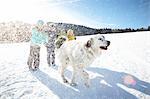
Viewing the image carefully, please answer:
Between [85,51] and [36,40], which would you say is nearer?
[85,51]

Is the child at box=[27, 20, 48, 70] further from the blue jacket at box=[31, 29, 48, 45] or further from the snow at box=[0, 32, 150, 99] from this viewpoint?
the snow at box=[0, 32, 150, 99]

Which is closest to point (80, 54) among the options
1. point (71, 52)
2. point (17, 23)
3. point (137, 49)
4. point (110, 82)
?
point (71, 52)

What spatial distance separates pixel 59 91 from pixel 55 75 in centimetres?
209

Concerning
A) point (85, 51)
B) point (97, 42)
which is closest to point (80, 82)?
point (85, 51)

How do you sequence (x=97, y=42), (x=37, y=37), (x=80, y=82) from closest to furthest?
(x=97, y=42)
(x=80, y=82)
(x=37, y=37)

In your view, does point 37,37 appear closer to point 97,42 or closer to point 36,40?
point 36,40

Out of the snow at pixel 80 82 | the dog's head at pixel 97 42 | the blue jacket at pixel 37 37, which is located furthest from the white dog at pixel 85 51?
the blue jacket at pixel 37 37

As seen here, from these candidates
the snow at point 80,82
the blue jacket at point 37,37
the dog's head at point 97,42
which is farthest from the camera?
the blue jacket at point 37,37

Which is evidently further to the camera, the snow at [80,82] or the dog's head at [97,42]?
the dog's head at [97,42]

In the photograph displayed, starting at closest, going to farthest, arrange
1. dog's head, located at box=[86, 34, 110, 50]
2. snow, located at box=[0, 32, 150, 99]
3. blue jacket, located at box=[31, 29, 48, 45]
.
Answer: snow, located at box=[0, 32, 150, 99] → dog's head, located at box=[86, 34, 110, 50] → blue jacket, located at box=[31, 29, 48, 45]

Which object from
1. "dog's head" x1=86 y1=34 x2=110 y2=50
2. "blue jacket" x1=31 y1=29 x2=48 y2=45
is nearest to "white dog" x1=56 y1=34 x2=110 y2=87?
"dog's head" x1=86 y1=34 x2=110 y2=50

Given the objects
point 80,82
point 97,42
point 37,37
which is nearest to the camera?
point 97,42

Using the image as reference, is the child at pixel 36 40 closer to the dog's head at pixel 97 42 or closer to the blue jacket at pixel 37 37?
the blue jacket at pixel 37 37

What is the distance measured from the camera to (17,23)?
1232 inches
